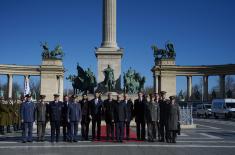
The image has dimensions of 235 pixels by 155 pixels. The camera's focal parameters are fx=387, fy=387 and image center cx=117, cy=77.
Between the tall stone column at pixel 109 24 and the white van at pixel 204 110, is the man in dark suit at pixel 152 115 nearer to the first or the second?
the tall stone column at pixel 109 24

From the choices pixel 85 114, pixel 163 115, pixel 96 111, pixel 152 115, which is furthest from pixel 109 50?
pixel 152 115

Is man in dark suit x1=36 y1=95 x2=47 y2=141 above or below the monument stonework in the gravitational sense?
below

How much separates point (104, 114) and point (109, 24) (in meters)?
24.8

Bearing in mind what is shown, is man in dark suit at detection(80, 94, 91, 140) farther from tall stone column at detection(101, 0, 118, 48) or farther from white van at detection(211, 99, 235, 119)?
white van at detection(211, 99, 235, 119)

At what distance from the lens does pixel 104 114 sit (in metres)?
18.2

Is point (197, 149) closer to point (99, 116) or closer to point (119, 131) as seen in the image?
point (119, 131)

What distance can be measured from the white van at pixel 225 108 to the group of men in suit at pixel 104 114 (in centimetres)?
3510

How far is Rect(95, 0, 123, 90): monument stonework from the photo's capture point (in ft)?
131

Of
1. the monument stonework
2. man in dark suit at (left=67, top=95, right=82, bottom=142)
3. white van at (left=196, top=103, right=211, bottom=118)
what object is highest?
the monument stonework

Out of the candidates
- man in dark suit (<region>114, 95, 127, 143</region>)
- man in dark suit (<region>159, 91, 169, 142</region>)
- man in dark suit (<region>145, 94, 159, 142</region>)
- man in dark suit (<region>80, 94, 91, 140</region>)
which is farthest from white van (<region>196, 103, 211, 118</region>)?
man in dark suit (<region>114, 95, 127, 143</region>)

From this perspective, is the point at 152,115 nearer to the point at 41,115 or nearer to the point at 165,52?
the point at 41,115

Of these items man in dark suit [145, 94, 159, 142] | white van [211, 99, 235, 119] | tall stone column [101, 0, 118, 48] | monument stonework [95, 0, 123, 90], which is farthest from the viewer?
white van [211, 99, 235, 119]

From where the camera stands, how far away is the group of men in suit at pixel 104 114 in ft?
56.7

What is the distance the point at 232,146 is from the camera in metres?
15.5
